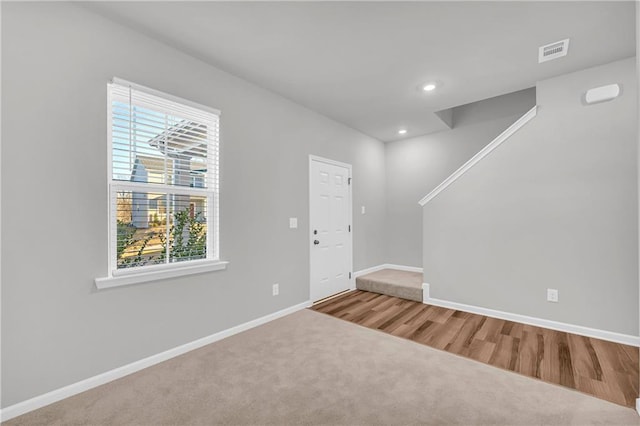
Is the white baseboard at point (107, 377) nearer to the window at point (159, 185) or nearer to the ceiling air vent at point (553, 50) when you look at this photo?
the window at point (159, 185)

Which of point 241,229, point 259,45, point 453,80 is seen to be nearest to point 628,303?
point 453,80

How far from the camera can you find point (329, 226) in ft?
Result: 13.6

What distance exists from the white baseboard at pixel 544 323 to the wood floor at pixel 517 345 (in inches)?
2.7

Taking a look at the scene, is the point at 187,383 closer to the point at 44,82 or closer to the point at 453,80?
the point at 44,82

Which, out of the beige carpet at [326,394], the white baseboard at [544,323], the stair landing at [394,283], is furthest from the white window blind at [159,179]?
the white baseboard at [544,323]

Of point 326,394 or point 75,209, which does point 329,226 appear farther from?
point 75,209

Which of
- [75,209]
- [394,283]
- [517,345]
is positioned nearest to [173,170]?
[75,209]

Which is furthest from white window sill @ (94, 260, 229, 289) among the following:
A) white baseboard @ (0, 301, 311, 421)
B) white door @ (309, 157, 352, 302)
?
white door @ (309, 157, 352, 302)

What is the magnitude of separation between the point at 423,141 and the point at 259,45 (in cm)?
364

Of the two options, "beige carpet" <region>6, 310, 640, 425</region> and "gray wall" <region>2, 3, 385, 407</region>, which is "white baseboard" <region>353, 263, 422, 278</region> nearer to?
"beige carpet" <region>6, 310, 640, 425</region>

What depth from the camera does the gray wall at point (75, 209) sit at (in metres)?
1.72

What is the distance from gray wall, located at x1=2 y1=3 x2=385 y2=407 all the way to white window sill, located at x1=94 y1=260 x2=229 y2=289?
0.07m

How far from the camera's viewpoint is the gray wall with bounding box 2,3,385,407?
1722mm

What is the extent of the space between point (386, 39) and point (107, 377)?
3399 millimetres
